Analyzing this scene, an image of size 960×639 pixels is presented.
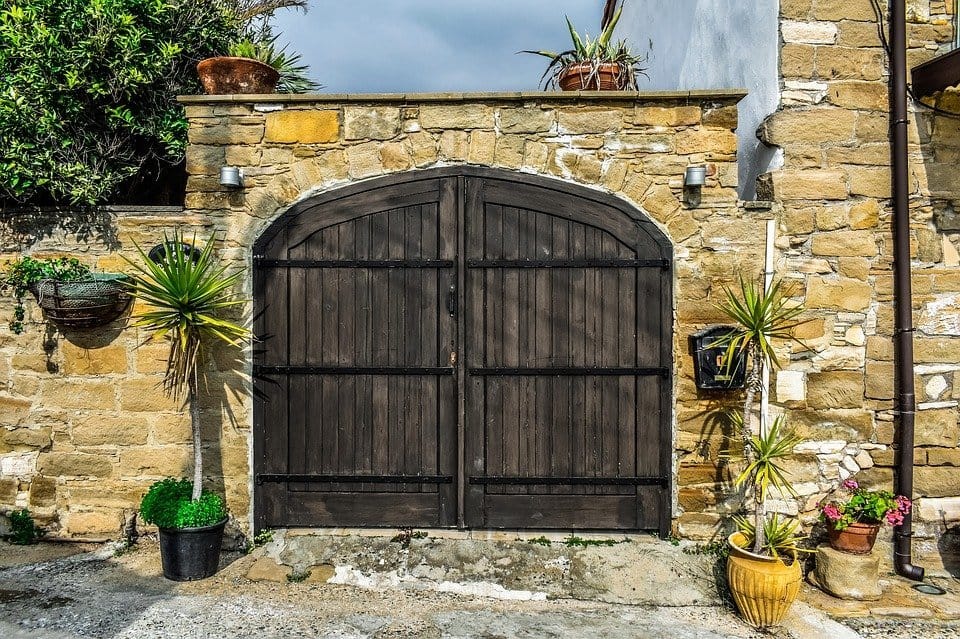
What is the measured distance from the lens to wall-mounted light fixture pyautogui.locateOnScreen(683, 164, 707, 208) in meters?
3.62

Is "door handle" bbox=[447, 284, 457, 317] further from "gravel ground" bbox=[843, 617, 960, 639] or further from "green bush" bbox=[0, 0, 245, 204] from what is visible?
"gravel ground" bbox=[843, 617, 960, 639]

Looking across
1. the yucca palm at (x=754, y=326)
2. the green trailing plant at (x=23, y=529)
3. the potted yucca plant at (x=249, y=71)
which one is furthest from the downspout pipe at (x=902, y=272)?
the green trailing plant at (x=23, y=529)

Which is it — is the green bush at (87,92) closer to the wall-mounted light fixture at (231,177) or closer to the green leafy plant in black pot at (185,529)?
the wall-mounted light fixture at (231,177)

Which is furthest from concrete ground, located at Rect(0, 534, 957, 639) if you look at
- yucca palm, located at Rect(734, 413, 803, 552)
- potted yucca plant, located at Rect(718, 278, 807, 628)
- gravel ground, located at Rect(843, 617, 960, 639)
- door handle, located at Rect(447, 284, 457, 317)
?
door handle, located at Rect(447, 284, 457, 317)

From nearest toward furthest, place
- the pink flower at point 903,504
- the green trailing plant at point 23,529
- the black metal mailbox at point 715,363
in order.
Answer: the pink flower at point 903,504 < the black metal mailbox at point 715,363 < the green trailing plant at point 23,529

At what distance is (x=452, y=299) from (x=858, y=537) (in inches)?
104

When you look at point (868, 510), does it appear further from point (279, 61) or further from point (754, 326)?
point (279, 61)

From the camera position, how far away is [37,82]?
3.81 m

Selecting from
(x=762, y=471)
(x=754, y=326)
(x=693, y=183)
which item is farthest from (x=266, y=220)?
(x=762, y=471)

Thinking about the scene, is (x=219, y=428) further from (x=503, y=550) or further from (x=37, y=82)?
(x=37, y=82)

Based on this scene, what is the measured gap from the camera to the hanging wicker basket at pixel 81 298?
363 cm

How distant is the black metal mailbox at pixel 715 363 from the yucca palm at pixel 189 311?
2.64 metres

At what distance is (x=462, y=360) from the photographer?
150 inches

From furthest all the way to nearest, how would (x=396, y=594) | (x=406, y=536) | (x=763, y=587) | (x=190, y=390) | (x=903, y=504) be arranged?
(x=406, y=536), (x=190, y=390), (x=903, y=504), (x=396, y=594), (x=763, y=587)
